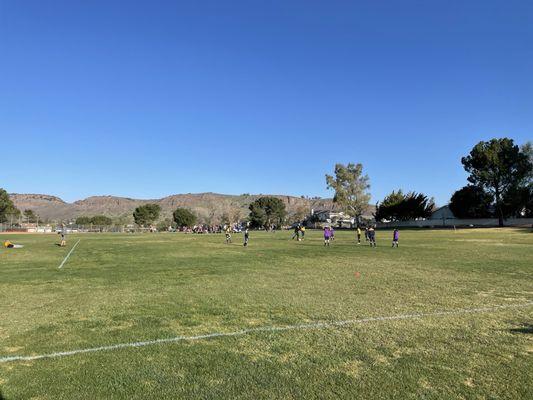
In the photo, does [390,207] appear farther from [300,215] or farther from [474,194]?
[300,215]

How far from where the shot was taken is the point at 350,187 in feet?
356

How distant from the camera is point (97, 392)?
506cm

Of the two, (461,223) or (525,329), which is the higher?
(461,223)

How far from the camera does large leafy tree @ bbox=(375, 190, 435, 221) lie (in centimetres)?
10462

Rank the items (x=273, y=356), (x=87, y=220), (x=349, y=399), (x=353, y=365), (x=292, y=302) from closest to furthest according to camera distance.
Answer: (x=349, y=399) < (x=353, y=365) < (x=273, y=356) < (x=292, y=302) < (x=87, y=220)

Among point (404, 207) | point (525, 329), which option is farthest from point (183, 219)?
point (525, 329)

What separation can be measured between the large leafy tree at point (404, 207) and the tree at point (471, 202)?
10240 millimetres

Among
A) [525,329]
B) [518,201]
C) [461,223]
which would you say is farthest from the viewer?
[461,223]

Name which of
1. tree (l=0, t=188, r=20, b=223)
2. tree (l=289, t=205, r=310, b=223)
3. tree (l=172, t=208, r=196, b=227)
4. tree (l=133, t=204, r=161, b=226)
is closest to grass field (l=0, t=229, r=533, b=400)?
tree (l=0, t=188, r=20, b=223)

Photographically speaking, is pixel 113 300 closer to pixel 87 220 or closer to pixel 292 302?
pixel 292 302

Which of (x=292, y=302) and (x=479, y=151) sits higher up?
(x=479, y=151)

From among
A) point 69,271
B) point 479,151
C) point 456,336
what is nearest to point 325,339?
point 456,336

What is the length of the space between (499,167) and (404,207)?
28533mm

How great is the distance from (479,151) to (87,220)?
126623 mm
